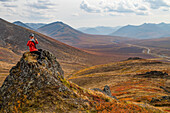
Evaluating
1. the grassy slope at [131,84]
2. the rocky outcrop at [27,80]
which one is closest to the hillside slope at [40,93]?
the rocky outcrop at [27,80]

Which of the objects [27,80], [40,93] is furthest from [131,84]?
[27,80]

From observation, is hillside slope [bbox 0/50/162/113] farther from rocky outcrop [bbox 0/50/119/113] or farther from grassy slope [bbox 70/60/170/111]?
grassy slope [bbox 70/60/170/111]

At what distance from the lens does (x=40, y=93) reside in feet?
48.1

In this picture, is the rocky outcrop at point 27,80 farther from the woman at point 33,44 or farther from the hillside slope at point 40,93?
the woman at point 33,44

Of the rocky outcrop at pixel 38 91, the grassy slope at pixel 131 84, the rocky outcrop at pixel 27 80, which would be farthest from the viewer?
the grassy slope at pixel 131 84

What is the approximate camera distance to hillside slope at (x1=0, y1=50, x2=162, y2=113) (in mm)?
14055

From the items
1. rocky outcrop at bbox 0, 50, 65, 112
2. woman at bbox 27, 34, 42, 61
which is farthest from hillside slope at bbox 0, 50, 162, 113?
woman at bbox 27, 34, 42, 61

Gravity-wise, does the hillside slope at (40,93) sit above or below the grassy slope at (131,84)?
above

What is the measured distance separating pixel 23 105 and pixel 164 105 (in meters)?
26.6

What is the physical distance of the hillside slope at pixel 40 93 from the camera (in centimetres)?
1405

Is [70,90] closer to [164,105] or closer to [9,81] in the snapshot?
[9,81]

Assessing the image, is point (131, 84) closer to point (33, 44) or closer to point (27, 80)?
point (33, 44)

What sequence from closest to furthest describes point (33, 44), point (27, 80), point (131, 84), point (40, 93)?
point (40, 93), point (27, 80), point (33, 44), point (131, 84)

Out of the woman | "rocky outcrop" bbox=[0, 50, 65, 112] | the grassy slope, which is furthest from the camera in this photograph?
the grassy slope
